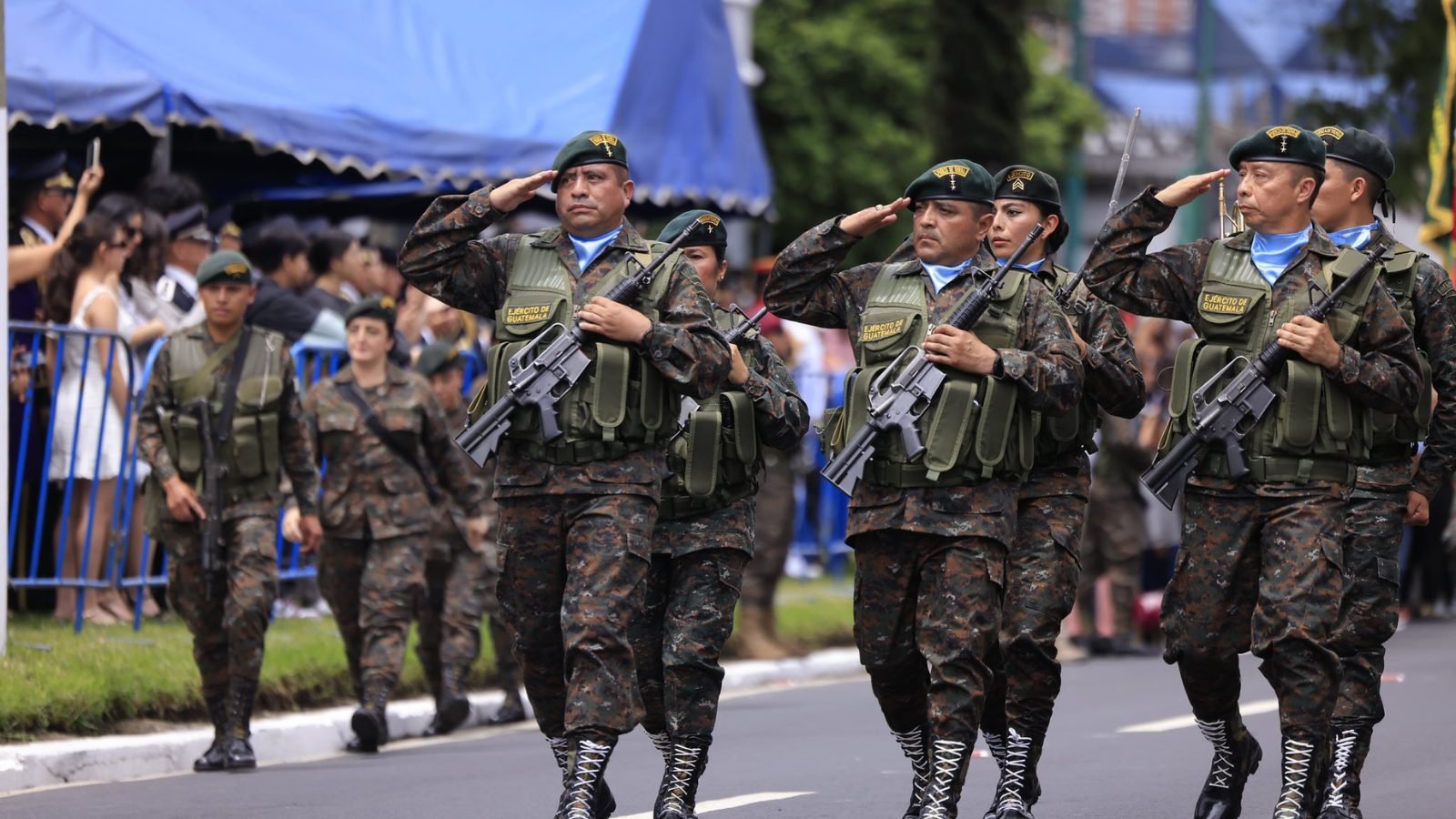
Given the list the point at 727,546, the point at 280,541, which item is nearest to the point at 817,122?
the point at 280,541

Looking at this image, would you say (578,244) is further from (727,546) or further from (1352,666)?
(1352,666)

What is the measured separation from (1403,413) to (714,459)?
228 centimetres

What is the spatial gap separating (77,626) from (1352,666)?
6524 millimetres

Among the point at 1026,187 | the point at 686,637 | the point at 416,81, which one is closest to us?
the point at 686,637

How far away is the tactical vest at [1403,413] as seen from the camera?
8070 mm

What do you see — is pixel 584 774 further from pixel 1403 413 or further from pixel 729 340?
pixel 1403 413

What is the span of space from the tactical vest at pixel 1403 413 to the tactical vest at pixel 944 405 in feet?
4.07

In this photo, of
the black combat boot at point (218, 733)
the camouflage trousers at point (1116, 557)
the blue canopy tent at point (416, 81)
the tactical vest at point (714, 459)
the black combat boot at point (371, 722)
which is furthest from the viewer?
the camouflage trousers at point (1116, 557)

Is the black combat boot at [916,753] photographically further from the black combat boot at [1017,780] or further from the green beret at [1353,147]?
the green beret at [1353,147]

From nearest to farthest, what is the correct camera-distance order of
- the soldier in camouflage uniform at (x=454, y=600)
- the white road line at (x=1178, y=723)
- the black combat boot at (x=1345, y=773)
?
1. the black combat boot at (x=1345, y=773)
2. the white road line at (x=1178, y=723)
3. the soldier in camouflage uniform at (x=454, y=600)

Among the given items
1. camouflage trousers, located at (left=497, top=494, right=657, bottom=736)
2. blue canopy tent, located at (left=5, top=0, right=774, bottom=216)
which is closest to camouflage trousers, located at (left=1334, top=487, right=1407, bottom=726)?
camouflage trousers, located at (left=497, top=494, right=657, bottom=736)

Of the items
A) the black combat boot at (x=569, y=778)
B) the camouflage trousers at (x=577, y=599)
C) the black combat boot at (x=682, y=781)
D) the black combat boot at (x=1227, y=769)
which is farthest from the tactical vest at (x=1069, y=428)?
the black combat boot at (x=569, y=778)

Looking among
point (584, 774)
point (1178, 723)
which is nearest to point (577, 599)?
point (584, 774)

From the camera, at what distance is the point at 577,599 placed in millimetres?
7453
